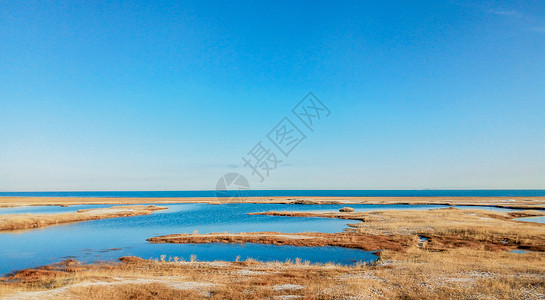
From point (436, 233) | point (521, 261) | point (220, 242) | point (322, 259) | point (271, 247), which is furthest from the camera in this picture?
point (436, 233)

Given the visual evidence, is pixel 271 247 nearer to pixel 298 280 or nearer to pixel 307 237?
pixel 307 237

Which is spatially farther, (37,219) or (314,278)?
(37,219)

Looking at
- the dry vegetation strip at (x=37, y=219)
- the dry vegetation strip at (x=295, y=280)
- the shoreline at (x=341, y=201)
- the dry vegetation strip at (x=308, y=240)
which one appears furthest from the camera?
the shoreline at (x=341, y=201)

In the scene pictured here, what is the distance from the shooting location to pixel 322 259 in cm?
3031

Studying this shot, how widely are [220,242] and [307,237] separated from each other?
11.1 m

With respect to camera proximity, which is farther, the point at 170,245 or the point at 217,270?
the point at 170,245

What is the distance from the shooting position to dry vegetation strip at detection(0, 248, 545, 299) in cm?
1756

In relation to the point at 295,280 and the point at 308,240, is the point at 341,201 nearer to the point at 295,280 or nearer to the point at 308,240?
the point at 308,240

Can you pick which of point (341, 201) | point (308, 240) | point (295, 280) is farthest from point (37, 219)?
point (341, 201)

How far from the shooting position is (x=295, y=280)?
68.5 feet

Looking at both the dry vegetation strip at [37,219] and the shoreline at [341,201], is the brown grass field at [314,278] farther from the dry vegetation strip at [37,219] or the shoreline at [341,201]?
the shoreline at [341,201]

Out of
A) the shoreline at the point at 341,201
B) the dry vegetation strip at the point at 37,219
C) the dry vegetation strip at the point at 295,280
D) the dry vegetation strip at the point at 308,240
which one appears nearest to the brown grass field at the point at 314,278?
the dry vegetation strip at the point at 295,280

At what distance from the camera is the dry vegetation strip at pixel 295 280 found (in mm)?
17562

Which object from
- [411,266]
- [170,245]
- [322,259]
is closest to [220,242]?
[170,245]
